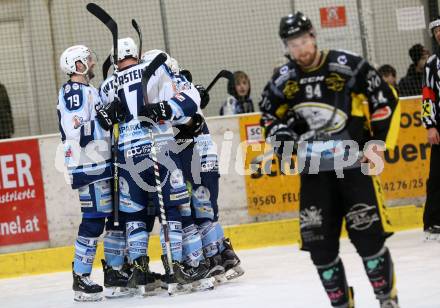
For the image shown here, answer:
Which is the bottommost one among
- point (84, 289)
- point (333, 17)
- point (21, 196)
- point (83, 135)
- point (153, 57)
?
point (84, 289)

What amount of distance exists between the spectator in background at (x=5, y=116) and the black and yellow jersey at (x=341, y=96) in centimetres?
544

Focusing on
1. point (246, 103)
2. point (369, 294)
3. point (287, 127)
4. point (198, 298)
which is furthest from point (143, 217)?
point (246, 103)

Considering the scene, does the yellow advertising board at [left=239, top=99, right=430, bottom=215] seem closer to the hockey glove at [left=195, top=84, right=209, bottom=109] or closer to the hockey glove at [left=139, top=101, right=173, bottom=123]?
the hockey glove at [left=195, top=84, right=209, bottom=109]

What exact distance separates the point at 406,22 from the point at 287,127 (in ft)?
19.1

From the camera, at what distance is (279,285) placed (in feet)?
21.8

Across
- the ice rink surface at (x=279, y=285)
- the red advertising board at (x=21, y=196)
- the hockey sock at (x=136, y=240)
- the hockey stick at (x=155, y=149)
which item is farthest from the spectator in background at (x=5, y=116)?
the hockey stick at (x=155, y=149)

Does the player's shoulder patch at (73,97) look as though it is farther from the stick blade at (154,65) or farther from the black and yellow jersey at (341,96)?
the black and yellow jersey at (341,96)

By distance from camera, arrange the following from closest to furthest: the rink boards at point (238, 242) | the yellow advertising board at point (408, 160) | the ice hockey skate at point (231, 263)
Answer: the ice hockey skate at point (231, 263)
the rink boards at point (238, 242)
the yellow advertising board at point (408, 160)

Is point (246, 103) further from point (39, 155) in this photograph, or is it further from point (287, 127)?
point (287, 127)

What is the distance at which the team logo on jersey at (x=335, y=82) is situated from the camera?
15.4ft

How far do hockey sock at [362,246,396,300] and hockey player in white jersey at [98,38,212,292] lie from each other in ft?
7.20

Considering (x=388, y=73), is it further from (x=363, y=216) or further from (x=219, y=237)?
(x=363, y=216)

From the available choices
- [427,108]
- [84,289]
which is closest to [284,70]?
[84,289]

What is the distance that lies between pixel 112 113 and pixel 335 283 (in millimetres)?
2445
